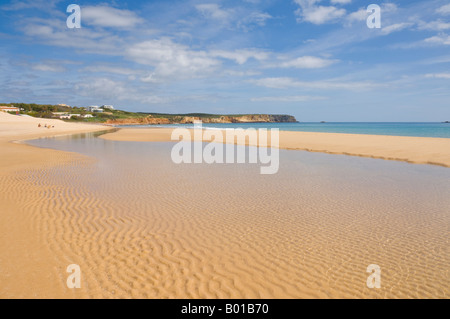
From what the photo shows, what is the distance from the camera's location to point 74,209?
9180mm

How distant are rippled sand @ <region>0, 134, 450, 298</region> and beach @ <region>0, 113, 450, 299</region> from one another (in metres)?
0.03

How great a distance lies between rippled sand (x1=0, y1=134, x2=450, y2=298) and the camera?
16.8ft

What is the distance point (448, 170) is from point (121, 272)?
18178 mm

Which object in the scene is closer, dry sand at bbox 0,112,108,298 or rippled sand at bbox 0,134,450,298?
dry sand at bbox 0,112,108,298

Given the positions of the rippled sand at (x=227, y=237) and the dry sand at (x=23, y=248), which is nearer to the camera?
the dry sand at (x=23, y=248)

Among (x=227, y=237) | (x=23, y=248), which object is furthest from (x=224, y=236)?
(x=23, y=248)

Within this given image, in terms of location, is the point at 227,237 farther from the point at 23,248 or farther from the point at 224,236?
the point at 23,248

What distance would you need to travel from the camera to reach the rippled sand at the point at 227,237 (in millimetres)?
5121

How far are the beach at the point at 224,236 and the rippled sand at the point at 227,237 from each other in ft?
0.09

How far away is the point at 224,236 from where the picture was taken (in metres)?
7.22
